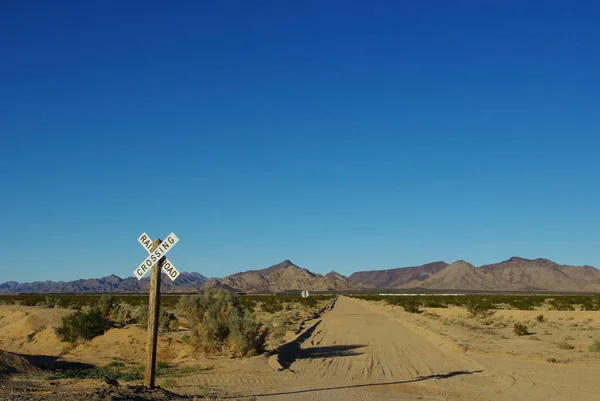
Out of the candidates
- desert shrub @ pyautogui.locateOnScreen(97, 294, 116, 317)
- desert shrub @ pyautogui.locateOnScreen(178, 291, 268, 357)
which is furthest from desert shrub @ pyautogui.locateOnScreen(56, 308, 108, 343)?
desert shrub @ pyautogui.locateOnScreen(97, 294, 116, 317)

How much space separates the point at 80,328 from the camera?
→ 2533 cm

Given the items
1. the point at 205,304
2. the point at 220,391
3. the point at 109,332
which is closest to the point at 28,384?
the point at 220,391

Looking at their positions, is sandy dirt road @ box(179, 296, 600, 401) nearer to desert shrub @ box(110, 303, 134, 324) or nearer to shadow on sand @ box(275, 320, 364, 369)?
shadow on sand @ box(275, 320, 364, 369)

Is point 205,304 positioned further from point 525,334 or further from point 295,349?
point 525,334

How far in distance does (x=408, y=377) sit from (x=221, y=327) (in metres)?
7.26

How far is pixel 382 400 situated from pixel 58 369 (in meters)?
11.9

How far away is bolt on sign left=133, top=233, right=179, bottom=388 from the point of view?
10.8 metres

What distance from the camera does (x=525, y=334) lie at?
1188 inches

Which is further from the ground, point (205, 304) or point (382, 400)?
point (205, 304)

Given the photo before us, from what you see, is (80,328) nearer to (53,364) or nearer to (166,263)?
(53,364)

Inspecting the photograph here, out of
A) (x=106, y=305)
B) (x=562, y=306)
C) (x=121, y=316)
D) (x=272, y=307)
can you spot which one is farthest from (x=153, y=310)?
(x=562, y=306)

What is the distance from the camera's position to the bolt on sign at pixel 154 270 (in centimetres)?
1079

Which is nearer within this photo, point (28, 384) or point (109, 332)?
point (28, 384)

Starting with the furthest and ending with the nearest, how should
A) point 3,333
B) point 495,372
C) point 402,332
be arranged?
point 402,332 < point 3,333 < point 495,372
